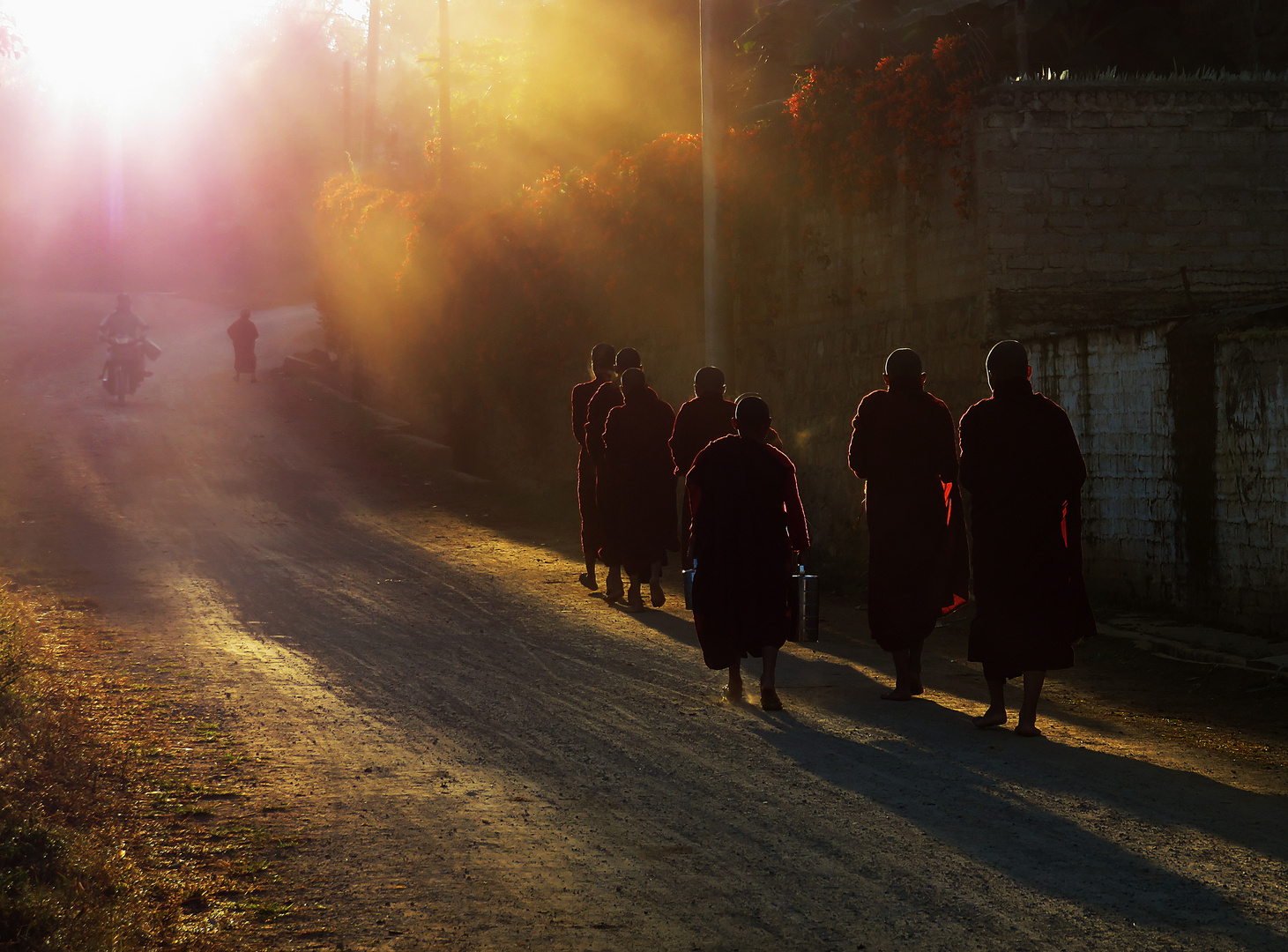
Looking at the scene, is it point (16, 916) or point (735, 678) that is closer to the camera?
point (16, 916)

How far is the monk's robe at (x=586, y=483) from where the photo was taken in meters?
12.4

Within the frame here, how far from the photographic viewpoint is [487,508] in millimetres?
18891

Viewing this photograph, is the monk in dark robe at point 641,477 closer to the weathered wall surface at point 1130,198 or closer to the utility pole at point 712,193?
the utility pole at point 712,193

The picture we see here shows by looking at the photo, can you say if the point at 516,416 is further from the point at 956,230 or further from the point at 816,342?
the point at 956,230

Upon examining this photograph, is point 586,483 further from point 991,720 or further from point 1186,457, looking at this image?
point 991,720

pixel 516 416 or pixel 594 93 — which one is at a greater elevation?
pixel 594 93

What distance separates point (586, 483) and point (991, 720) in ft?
19.5

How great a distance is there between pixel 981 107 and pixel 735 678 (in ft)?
20.7

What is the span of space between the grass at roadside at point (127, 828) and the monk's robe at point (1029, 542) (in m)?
3.67

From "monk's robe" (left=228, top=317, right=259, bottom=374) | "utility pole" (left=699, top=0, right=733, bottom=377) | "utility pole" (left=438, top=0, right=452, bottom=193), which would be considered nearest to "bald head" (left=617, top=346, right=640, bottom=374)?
"utility pole" (left=699, top=0, right=733, bottom=377)

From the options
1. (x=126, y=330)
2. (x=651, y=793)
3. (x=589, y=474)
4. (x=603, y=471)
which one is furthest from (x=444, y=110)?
(x=651, y=793)

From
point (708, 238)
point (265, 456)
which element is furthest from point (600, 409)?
point (265, 456)

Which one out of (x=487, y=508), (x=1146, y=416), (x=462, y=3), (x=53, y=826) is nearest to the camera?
(x=53, y=826)

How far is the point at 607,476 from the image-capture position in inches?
472
